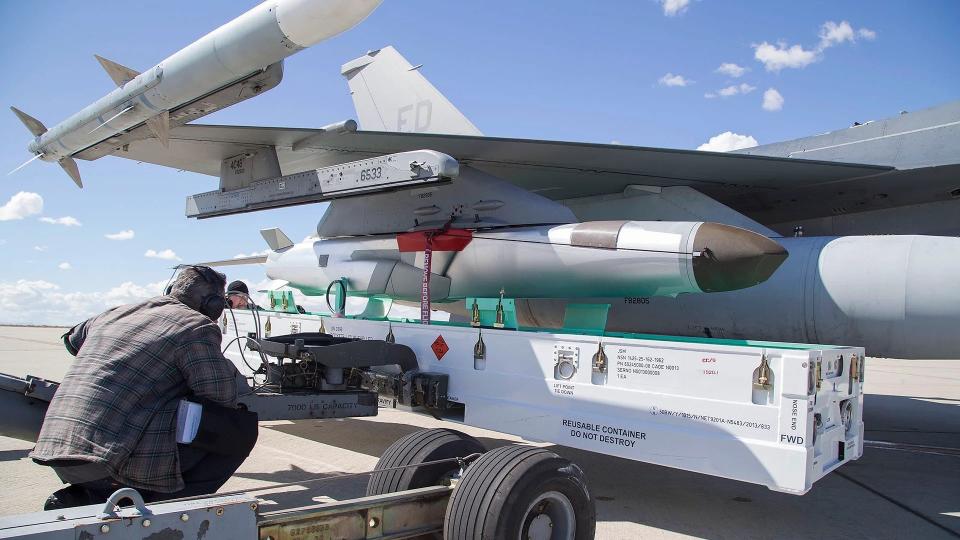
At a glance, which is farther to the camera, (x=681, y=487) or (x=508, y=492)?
(x=681, y=487)

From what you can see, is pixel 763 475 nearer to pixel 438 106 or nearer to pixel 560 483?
pixel 560 483

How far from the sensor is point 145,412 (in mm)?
2674

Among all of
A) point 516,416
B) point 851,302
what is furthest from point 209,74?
point 851,302

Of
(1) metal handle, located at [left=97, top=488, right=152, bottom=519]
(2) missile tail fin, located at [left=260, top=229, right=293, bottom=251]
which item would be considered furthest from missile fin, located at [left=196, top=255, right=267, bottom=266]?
(1) metal handle, located at [left=97, top=488, right=152, bottom=519]

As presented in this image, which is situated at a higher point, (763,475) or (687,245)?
(687,245)

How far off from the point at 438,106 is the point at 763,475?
7708mm

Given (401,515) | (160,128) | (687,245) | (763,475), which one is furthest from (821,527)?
(160,128)

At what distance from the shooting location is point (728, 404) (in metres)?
3.66

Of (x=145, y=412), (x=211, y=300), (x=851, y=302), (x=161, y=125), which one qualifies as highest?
(x=161, y=125)

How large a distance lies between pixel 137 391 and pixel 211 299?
2.04 feet

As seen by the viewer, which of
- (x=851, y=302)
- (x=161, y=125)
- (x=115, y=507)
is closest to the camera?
(x=115, y=507)

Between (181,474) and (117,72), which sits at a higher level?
(117,72)

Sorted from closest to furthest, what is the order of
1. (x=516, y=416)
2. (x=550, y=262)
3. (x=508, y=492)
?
(x=508, y=492)
(x=516, y=416)
(x=550, y=262)

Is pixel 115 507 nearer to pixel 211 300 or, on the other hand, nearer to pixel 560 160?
pixel 211 300
